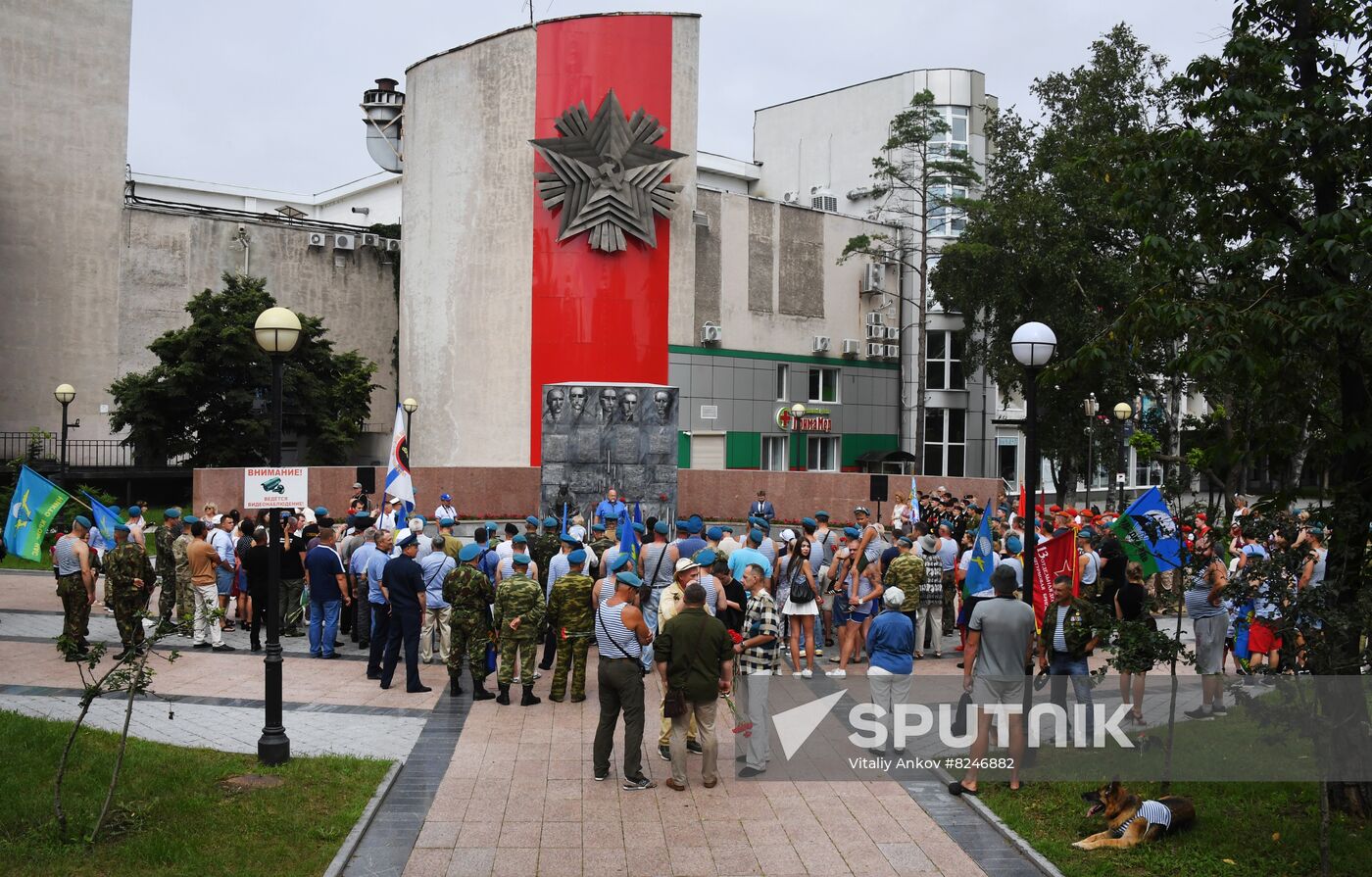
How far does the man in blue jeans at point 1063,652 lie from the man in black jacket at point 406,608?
6993 mm

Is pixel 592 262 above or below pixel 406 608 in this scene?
above

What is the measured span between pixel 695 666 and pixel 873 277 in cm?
3874

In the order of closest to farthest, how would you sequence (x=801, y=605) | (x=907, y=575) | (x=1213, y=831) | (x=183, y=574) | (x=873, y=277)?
1. (x=1213, y=831)
2. (x=907, y=575)
3. (x=801, y=605)
4. (x=183, y=574)
5. (x=873, y=277)

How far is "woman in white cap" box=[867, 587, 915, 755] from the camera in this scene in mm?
10820

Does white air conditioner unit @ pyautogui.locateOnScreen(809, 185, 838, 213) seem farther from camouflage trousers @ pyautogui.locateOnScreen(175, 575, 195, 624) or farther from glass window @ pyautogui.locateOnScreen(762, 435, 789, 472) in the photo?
camouflage trousers @ pyautogui.locateOnScreen(175, 575, 195, 624)

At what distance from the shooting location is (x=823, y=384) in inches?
1811

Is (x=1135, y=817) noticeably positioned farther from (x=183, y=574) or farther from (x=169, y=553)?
(x=169, y=553)

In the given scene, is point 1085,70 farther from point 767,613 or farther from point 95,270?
point 95,270

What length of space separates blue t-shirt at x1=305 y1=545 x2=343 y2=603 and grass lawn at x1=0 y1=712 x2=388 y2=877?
4.14 meters

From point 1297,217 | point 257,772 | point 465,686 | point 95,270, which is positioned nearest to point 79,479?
point 95,270

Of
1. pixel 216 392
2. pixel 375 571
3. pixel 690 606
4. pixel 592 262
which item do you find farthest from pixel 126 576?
pixel 592 262

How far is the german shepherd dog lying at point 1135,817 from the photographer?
8.59 m

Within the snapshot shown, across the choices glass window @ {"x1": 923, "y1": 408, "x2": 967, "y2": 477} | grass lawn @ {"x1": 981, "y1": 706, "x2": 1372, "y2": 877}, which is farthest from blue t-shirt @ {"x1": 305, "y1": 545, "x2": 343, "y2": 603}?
glass window @ {"x1": 923, "y1": 408, "x2": 967, "y2": 477}

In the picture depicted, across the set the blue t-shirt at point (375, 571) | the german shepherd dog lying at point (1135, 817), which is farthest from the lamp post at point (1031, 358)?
the blue t-shirt at point (375, 571)
